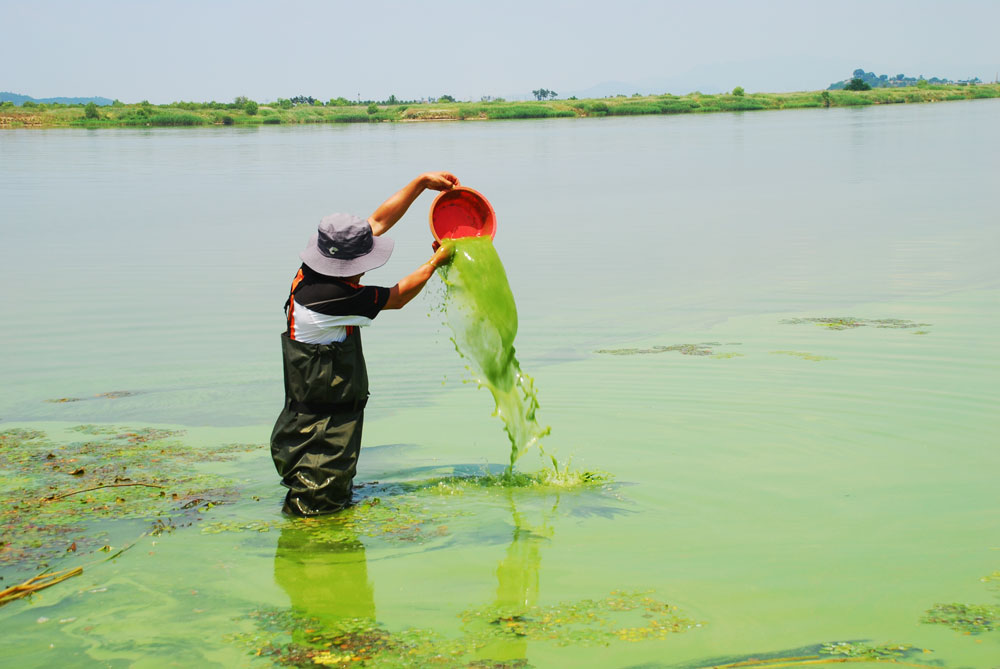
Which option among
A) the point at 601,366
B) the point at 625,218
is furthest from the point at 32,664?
the point at 625,218

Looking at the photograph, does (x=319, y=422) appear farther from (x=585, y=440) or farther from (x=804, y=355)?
(x=804, y=355)

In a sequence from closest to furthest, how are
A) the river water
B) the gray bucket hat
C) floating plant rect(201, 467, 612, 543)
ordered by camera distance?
the river water → the gray bucket hat → floating plant rect(201, 467, 612, 543)

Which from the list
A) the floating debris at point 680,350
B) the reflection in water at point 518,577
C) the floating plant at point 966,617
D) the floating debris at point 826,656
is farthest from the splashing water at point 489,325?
the floating debris at point 680,350

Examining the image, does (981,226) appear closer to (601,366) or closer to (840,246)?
(840,246)

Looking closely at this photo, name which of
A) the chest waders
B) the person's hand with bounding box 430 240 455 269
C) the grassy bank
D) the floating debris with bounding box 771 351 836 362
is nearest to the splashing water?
the person's hand with bounding box 430 240 455 269

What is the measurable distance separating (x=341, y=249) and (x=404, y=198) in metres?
0.73

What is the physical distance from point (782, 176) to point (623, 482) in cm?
2124

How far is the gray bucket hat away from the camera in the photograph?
5043 mm

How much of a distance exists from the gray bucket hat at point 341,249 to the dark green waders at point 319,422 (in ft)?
1.27

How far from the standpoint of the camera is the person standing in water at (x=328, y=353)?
5.10 metres

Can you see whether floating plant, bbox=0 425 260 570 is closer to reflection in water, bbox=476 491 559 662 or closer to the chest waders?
the chest waders

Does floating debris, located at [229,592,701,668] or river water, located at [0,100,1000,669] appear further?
river water, located at [0,100,1000,669]

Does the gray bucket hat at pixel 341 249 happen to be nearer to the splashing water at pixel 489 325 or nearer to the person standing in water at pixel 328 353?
the person standing in water at pixel 328 353

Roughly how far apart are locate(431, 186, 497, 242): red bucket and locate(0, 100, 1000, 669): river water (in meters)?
0.38
